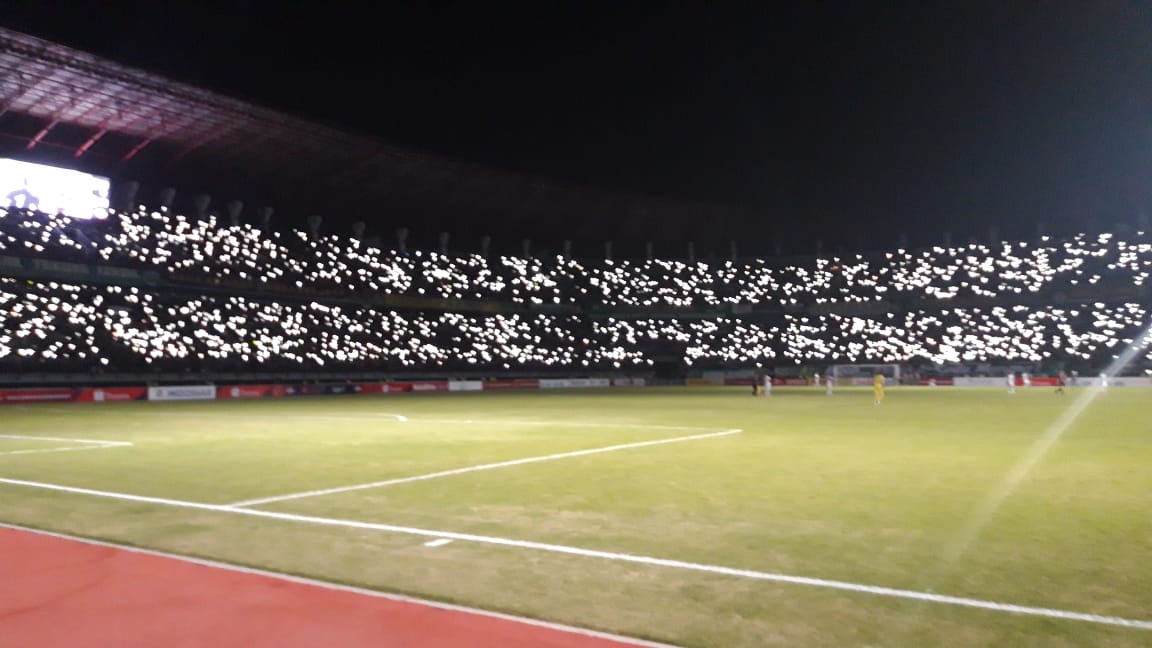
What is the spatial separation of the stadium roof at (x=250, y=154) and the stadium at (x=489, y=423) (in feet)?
0.97

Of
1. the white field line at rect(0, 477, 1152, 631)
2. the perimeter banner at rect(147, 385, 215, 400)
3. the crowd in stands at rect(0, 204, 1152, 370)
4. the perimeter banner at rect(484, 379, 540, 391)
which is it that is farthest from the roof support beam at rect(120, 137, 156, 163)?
the white field line at rect(0, 477, 1152, 631)

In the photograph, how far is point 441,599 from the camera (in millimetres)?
6324

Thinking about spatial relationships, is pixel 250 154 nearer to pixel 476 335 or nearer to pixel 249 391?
pixel 249 391

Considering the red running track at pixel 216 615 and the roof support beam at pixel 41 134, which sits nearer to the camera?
the red running track at pixel 216 615

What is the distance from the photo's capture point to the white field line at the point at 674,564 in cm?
586

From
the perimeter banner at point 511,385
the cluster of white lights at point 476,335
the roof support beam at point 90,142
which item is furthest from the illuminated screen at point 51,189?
the perimeter banner at point 511,385

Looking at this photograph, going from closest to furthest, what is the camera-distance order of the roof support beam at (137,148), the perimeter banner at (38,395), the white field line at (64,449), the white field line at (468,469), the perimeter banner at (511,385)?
the white field line at (468,469), the white field line at (64,449), the perimeter banner at (38,395), the roof support beam at (137,148), the perimeter banner at (511,385)

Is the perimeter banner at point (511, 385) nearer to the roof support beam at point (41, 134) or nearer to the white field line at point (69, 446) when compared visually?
the roof support beam at point (41, 134)

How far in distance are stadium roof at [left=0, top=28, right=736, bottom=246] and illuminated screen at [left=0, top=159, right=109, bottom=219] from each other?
7.03 ft

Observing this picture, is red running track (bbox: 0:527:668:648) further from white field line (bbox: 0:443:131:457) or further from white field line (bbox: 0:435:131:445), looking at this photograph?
white field line (bbox: 0:435:131:445)

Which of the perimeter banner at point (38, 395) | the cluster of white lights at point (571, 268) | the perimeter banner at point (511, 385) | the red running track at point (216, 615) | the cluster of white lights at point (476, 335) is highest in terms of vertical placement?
the cluster of white lights at point (571, 268)

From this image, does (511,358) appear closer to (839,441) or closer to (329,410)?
(329,410)

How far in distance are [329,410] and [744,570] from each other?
94.1 ft

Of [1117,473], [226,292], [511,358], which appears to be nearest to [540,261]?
[511,358]
